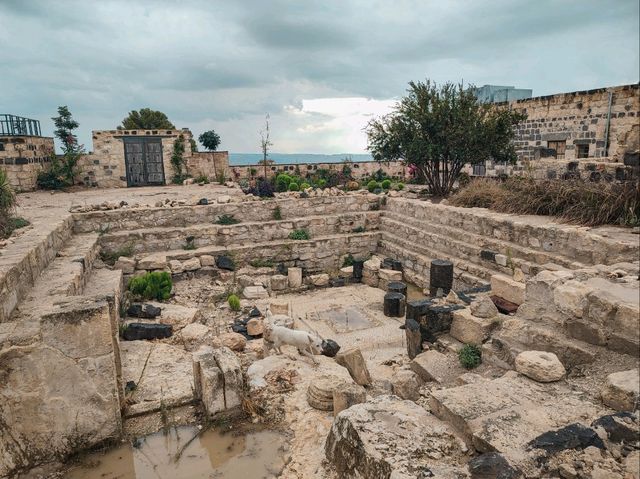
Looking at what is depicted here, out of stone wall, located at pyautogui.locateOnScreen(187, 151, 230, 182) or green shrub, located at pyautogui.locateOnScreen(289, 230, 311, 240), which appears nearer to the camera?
green shrub, located at pyautogui.locateOnScreen(289, 230, 311, 240)

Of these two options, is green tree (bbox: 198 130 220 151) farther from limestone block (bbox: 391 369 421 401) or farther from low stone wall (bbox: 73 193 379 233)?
limestone block (bbox: 391 369 421 401)

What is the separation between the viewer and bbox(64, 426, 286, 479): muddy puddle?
3.79 meters

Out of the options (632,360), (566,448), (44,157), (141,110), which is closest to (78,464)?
(566,448)

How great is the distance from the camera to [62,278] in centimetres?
639

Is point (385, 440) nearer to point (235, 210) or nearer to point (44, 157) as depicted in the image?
point (235, 210)

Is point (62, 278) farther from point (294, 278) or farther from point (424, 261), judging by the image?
point (424, 261)

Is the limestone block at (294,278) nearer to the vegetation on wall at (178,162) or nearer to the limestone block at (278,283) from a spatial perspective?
the limestone block at (278,283)

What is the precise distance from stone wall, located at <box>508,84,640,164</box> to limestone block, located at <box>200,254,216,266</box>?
1112 centimetres

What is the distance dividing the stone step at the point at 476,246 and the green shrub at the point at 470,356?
8.21 feet

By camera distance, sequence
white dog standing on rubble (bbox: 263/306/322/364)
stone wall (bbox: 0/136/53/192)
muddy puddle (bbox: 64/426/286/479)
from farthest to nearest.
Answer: stone wall (bbox: 0/136/53/192), white dog standing on rubble (bbox: 263/306/322/364), muddy puddle (bbox: 64/426/286/479)

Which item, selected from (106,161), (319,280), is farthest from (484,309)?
(106,161)

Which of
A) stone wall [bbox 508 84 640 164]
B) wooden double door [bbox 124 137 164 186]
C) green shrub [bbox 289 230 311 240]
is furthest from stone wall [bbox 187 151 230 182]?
stone wall [bbox 508 84 640 164]

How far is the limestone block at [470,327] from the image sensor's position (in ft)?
17.8

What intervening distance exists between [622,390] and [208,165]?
59.8 feet
